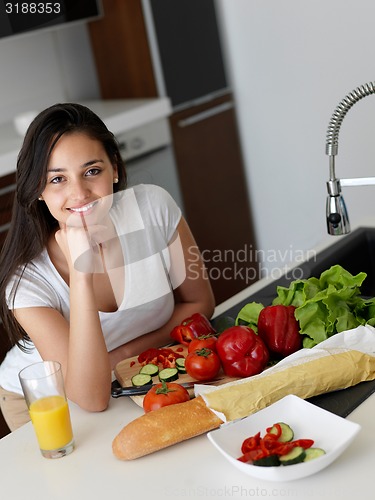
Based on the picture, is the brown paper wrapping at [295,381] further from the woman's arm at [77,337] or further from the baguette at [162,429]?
the woman's arm at [77,337]

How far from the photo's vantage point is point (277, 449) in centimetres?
112

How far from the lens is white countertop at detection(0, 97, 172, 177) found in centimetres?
305

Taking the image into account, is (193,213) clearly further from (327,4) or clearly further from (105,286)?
(105,286)

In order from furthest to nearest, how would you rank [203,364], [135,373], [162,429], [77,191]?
[77,191] < [135,373] < [203,364] < [162,429]

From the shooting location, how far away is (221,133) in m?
3.62

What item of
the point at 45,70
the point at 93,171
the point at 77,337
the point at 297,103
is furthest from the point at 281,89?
the point at 77,337

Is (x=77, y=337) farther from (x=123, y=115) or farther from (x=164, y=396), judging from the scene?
(x=123, y=115)

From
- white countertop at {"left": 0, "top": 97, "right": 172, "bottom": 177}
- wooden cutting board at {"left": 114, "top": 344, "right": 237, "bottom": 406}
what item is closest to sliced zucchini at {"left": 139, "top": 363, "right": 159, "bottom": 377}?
wooden cutting board at {"left": 114, "top": 344, "right": 237, "bottom": 406}

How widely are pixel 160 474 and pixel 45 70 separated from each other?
8.98ft

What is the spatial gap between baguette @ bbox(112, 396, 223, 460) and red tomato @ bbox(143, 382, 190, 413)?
37 mm

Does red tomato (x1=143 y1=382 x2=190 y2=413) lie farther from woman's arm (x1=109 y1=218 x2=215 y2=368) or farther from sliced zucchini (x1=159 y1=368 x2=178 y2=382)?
woman's arm (x1=109 y1=218 x2=215 y2=368)

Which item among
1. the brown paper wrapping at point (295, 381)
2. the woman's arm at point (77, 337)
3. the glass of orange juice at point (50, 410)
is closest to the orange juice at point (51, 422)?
the glass of orange juice at point (50, 410)

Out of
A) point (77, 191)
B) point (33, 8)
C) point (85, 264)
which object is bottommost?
point (85, 264)

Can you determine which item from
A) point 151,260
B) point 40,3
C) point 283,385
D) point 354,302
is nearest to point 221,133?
point 40,3
